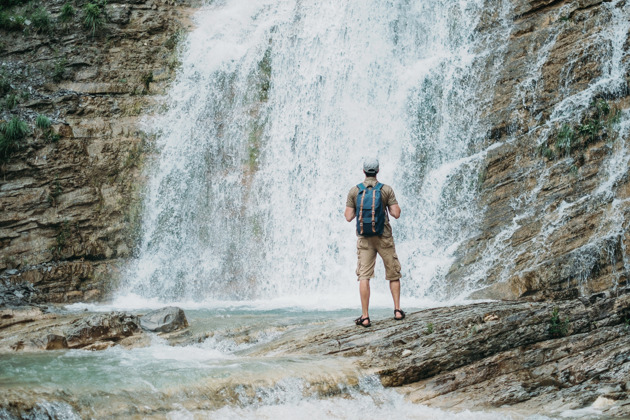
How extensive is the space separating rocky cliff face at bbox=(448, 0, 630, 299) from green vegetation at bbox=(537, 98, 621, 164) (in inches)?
0.8

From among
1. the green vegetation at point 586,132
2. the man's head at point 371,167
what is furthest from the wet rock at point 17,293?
the green vegetation at point 586,132

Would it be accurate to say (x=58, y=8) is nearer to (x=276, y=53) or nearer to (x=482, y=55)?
(x=276, y=53)

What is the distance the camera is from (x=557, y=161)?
12586mm

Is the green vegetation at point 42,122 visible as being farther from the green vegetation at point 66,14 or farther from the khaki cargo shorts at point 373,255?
the khaki cargo shorts at point 373,255

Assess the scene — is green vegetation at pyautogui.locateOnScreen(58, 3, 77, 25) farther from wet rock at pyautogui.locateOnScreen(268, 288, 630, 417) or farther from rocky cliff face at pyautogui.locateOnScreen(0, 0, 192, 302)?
wet rock at pyautogui.locateOnScreen(268, 288, 630, 417)

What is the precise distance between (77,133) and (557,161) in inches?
457

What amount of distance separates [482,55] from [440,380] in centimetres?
1012

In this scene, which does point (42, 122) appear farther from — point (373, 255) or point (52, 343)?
point (373, 255)

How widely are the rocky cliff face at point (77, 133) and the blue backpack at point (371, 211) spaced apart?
1013 cm

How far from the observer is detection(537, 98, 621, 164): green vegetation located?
40.8 feet

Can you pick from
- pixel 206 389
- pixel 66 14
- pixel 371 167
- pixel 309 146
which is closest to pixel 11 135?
pixel 66 14

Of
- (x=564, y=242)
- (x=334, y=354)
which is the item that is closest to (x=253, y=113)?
(x=564, y=242)

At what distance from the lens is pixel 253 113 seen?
57.3ft

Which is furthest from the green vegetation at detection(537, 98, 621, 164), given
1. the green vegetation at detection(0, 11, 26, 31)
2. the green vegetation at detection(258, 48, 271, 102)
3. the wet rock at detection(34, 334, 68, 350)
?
the green vegetation at detection(0, 11, 26, 31)
